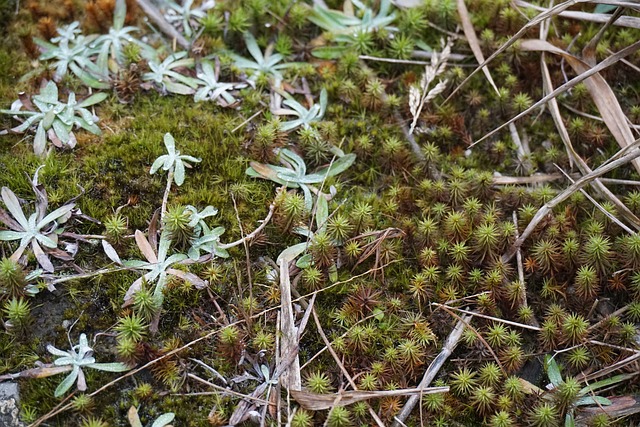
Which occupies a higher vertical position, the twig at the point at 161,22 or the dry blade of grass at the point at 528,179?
the twig at the point at 161,22

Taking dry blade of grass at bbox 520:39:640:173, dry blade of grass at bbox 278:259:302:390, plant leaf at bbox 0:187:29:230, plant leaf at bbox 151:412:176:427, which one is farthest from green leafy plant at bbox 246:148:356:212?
dry blade of grass at bbox 520:39:640:173

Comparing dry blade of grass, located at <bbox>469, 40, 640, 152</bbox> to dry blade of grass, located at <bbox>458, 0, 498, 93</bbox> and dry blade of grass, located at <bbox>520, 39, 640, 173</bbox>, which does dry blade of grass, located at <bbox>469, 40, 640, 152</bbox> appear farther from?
dry blade of grass, located at <bbox>458, 0, 498, 93</bbox>

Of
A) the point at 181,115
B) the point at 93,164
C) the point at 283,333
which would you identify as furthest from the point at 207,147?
the point at 283,333

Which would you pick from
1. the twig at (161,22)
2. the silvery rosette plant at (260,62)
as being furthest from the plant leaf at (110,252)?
the twig at (161,22)

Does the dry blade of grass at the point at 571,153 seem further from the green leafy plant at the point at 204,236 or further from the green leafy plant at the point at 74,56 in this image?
the green leafy plant at the point at 74,56

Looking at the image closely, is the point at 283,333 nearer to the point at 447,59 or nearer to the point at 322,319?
the point at 322,319
